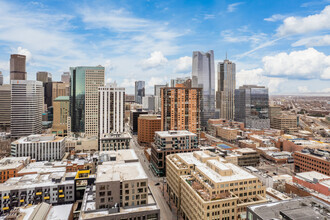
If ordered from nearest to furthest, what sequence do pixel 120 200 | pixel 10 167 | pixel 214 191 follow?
pixel 120 200, pixel 214 191, pixel 10 167

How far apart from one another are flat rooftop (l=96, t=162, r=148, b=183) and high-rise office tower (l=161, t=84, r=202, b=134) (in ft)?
304

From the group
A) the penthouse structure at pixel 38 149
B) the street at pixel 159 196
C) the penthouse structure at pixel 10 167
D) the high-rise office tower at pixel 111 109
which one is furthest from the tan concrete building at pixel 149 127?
the penthouse structure at pixel 10 167

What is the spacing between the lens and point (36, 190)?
82875 millimetres

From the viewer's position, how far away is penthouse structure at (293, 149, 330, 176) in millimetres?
109787

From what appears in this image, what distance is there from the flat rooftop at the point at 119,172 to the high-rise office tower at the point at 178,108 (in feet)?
304

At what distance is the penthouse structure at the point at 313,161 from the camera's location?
10979 centimetres

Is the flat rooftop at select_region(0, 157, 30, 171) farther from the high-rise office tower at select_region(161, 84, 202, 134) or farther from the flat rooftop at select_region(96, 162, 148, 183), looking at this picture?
the high-rise office tower at select_region(161, 84, 202, 134)

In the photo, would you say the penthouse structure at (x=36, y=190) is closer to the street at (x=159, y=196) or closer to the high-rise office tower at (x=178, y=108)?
the street at (x=159, y=196)

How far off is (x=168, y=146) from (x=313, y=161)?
3071 inches

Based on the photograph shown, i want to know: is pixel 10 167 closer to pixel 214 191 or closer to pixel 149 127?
pixel 214 191

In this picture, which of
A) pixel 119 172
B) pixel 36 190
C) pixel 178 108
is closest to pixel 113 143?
pixel 36 190

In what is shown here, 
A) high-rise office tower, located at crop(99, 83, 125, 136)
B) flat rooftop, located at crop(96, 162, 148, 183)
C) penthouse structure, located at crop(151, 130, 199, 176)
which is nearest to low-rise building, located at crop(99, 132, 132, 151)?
penthouse structure, located at crop(151, 130, 199, 176)

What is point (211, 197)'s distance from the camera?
2522 inches

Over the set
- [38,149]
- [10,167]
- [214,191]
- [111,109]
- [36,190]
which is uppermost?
[111,109]
